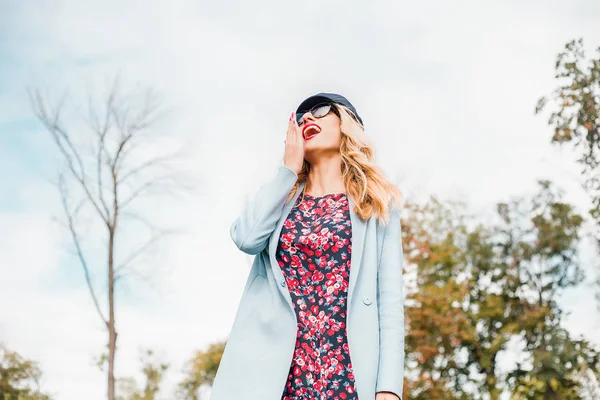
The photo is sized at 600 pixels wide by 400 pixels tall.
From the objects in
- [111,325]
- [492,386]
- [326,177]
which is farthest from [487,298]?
[326,177]

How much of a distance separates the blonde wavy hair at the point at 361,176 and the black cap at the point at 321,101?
29 mm

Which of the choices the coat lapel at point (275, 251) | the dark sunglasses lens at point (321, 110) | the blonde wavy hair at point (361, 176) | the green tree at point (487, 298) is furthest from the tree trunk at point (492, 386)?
the coat lapel at point (275, 251)

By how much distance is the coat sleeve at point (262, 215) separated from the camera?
297 cm

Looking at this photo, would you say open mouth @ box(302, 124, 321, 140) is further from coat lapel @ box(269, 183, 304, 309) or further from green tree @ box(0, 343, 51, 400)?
green tree @ box(0, 343, 51, 400)

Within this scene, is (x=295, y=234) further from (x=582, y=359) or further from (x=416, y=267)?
(x=582, y=359)

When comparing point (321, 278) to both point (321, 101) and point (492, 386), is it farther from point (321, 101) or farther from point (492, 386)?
point (492, 386)

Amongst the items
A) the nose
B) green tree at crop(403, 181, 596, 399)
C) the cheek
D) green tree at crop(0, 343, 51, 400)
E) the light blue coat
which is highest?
green tree at crop(403, 181, 596, 399)

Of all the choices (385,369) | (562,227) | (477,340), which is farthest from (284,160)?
(562,227)

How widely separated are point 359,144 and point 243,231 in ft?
2.52

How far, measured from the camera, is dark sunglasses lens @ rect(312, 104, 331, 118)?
3391mm

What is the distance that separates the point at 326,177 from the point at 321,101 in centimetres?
39

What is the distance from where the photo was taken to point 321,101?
11.2 ft

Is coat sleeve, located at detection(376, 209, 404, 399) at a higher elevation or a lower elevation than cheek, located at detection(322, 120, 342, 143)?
lower

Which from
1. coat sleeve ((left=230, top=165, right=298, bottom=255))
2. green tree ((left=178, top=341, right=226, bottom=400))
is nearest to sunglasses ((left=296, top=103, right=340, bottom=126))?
coat sleeve ((left=230, top=165, right=298, bottom=255))
